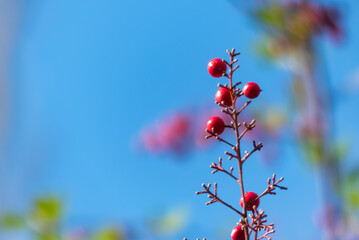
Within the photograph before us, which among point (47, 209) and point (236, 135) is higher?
point (47, 209)

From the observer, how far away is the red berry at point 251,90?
102 centimetres

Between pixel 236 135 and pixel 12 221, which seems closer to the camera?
pixel 236 135

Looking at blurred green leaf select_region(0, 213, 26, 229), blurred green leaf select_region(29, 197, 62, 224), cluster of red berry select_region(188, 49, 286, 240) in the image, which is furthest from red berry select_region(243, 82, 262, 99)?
blurred green leaf select_region(0, 213, 26, 229)

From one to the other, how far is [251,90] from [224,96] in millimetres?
66

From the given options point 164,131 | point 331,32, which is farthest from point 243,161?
point 164,131

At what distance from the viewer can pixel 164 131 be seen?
18.2 feet

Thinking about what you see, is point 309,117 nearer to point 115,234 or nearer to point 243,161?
point 115,234

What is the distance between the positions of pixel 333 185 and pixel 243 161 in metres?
2.59

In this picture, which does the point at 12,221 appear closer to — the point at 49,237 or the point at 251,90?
the point at 49,237

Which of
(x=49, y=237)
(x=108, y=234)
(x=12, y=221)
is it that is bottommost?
(x=49, y=237)

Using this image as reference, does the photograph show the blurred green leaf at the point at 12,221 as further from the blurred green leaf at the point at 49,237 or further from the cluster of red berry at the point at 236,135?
the cluster of red berry at the point at 236,135

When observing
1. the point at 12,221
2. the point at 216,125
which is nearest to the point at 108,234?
the point at 12,221

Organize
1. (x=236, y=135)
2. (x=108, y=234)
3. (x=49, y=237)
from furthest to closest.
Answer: (x=108, y=234) → (x=49, y=237) → (x=236, y=135)

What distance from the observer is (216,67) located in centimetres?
103
